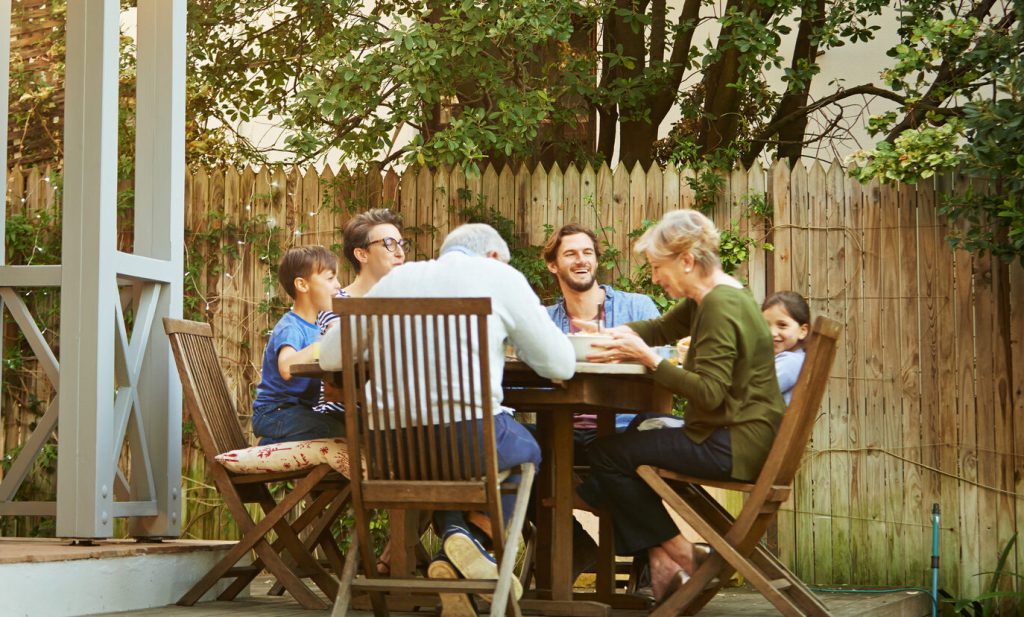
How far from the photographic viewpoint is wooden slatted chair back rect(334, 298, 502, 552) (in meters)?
3.53

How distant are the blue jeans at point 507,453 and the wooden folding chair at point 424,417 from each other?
0.08 m

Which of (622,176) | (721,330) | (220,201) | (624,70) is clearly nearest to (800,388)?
(721,330)

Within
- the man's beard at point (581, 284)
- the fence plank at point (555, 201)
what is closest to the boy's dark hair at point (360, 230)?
the man's beard at point (581, 284)

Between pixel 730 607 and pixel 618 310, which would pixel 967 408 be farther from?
pixel 730 607

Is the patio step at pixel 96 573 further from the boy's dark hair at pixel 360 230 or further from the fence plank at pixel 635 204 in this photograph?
the fence plank at pixel 635 204

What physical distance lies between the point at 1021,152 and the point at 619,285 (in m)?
2.02

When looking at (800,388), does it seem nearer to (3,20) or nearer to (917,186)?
(917,186)

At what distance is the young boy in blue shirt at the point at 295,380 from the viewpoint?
15.9 ft

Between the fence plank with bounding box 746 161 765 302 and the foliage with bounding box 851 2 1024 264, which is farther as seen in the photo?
the fence plank with bounding box 746 161 765 302

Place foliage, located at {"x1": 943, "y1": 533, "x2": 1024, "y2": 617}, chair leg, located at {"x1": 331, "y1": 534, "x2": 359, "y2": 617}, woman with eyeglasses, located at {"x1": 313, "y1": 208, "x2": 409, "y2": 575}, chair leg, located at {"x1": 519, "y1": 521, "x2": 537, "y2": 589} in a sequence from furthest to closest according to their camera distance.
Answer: foliage, located at {"x1": 943, "y1": 533, "x2": 1024, "y2": 617} → woman with eyeglasses, located at {"x1": 313, "y1": 208, "x2": 409, "y2": 575} → chair leg, located at {"x1": 519, "y1": 521, "x2": 537, "y2": 589} → chair leg, located at {"x1": 331, "y1": 534, "x2": 359, "y2": 617}

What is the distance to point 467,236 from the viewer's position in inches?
154

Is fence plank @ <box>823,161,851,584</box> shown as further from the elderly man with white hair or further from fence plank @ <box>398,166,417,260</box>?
the elderly man with white hair

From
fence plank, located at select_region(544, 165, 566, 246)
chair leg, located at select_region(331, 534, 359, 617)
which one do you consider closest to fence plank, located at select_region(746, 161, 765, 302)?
fence plank, located at select_region(544, 165, 566, 246)

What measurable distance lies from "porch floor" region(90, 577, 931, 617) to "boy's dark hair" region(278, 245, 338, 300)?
1.21 meters
